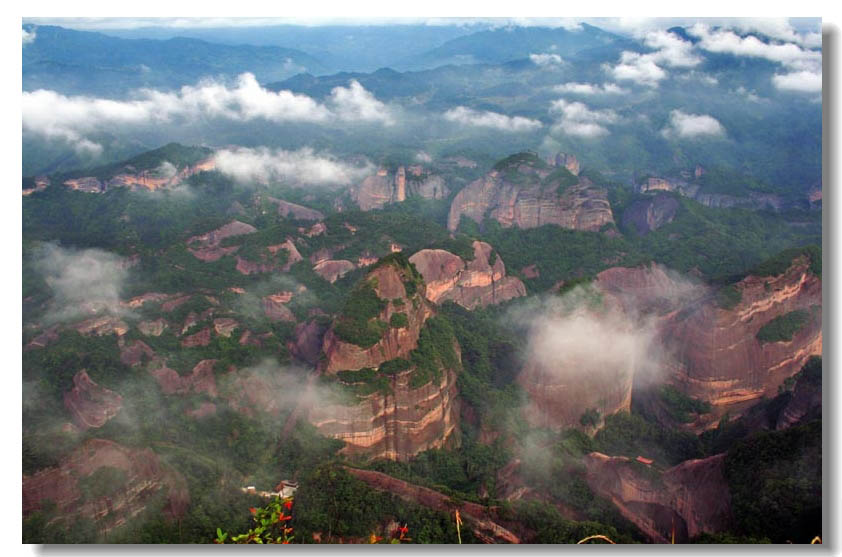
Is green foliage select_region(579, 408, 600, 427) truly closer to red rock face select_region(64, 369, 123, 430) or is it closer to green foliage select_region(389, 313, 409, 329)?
green foliage select_region(389, 313, 409, 329)

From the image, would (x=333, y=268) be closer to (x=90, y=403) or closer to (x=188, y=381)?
(x=188, y=381)

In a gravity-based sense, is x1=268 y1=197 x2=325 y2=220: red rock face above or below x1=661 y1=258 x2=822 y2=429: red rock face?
below

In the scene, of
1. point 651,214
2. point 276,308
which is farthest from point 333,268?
point 651,214

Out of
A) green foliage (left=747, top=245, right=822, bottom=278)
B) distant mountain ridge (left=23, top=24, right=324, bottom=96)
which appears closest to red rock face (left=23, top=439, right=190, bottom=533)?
green foliage (left=747, top=245, right=822, bottom=278)

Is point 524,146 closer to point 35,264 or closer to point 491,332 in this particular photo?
point 491,332

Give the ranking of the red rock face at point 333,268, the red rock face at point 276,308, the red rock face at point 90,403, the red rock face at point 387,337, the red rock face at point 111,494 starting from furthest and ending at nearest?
1. the red rock face at point 333,268
2. the red rock face at point 276,308
3. the red rock face at point 387,337
4. the red rock face at point 90,403
5. the red rock face at point 111,494

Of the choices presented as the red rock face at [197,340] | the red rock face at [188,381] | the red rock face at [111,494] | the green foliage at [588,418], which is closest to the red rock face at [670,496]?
the green foliage at [588,418]

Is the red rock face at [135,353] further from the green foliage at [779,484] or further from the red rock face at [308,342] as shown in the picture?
the green foliage at [779,484]
